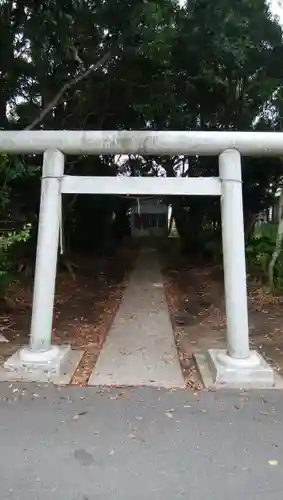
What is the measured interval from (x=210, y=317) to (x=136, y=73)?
4.30 meters

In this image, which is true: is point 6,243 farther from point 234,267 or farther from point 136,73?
point 136,73

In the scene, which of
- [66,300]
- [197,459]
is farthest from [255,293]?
[197,459]

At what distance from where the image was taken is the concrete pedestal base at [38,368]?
4871mm

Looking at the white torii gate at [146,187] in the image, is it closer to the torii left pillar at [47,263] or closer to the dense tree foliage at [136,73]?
the torii left pillar at [47,263]

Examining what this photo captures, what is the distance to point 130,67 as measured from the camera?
26.3 feet

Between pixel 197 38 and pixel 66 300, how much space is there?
5.48 metres

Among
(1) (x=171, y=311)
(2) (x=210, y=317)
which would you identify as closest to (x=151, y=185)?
(2) (x=210, y=317)

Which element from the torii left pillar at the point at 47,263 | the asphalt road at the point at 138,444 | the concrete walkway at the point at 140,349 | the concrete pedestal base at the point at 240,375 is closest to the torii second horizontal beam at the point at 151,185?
the torii left pillar at the point at 47,263

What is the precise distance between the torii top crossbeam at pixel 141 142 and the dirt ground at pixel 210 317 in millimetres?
2395

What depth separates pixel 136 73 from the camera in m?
8.31

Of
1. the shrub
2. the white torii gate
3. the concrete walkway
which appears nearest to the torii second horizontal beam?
the white torii gate

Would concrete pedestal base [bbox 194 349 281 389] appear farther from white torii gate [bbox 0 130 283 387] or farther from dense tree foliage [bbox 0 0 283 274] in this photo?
dense tree foliage [bbox 0 0 283 274]

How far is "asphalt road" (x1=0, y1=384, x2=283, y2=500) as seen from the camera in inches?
116

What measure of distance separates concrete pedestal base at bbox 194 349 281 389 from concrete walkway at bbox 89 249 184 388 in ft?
1.10
